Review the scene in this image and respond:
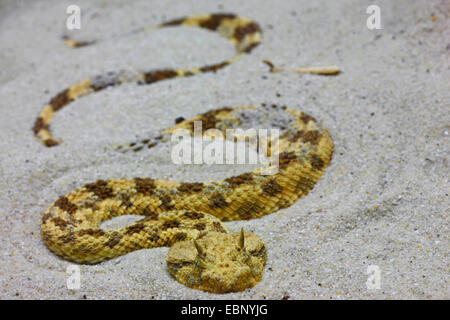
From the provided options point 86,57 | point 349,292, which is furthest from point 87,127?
point 349,292

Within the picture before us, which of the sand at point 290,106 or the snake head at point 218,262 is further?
the sand at point 290,106

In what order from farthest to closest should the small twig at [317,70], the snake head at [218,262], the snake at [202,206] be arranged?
the small twig at [317,70] < the snake at [202,206] < the snake head at [218,262]

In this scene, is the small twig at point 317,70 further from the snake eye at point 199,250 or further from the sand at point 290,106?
the snake eye at point 199,250

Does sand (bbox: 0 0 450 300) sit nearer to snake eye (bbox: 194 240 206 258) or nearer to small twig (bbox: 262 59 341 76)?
small twig (bbox: 262 59 341 76)

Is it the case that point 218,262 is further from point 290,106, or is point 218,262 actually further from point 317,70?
point 317,70

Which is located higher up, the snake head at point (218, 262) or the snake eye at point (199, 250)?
the snake eye at point (199, 250)

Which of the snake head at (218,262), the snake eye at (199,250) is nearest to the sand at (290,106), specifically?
the snake head at (218,262)

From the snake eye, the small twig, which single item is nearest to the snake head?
the snake eye
